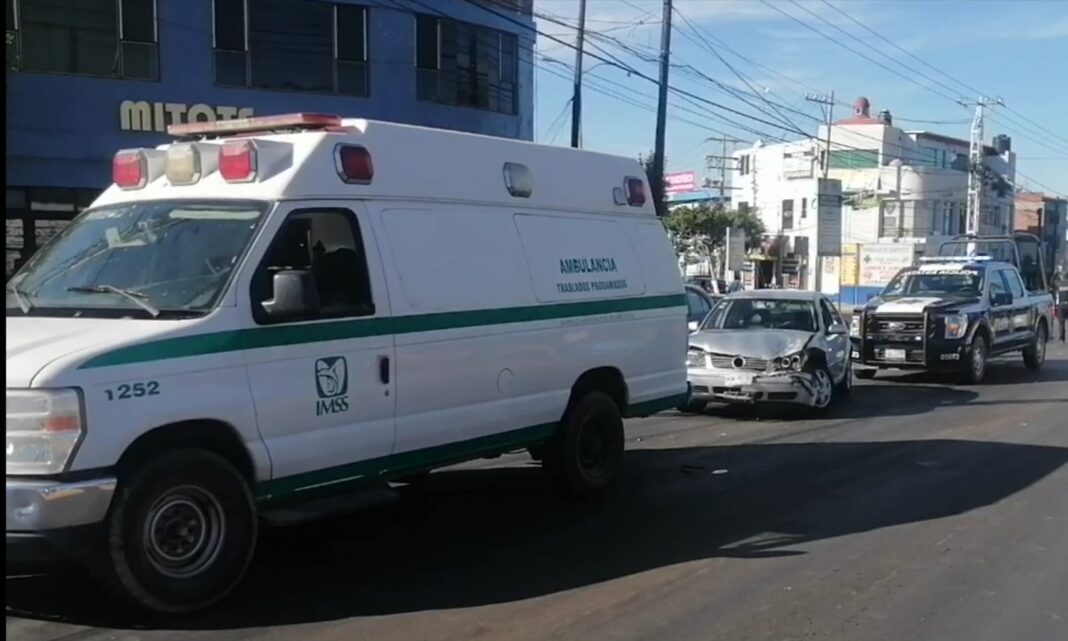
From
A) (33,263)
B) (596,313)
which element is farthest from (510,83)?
(33,263)

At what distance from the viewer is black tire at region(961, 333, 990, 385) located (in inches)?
698

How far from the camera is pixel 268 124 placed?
664 cm

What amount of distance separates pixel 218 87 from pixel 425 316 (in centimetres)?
1797

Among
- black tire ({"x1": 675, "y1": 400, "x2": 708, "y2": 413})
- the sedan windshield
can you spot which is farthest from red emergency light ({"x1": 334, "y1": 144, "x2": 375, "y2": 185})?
the sedan windshield

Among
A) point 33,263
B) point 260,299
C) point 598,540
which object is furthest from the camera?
point 598,540

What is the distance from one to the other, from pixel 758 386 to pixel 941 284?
23.7ft

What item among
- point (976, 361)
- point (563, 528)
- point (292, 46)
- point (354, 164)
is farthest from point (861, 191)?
point (354, 164)

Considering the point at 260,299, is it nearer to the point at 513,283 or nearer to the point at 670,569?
the point at 513,283

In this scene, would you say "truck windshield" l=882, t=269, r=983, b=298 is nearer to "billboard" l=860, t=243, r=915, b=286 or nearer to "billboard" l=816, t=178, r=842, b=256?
"billboard" l=816, t=178, r=842, b=256

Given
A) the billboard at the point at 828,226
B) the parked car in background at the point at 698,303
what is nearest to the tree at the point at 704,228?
the billboard at the point at 828,226

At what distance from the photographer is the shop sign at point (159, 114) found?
875 inches

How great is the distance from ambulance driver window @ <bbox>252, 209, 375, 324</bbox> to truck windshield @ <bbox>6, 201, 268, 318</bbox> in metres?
0.21

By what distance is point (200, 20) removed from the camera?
74.9 ft

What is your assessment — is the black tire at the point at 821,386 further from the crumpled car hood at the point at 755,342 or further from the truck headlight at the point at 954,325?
the truck headlight at the point at 954,325
